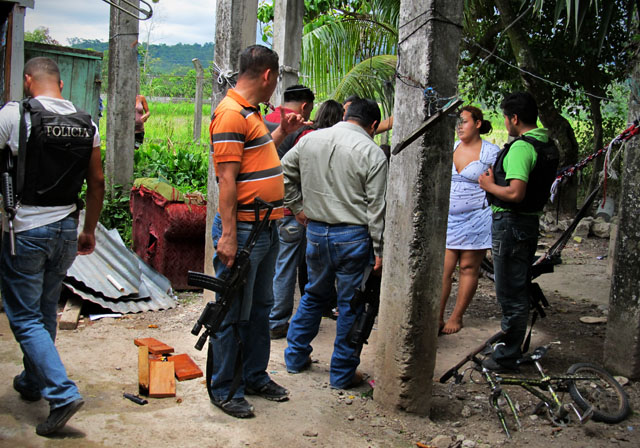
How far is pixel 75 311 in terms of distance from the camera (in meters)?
5.68

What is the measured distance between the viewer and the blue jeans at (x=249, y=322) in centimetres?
388

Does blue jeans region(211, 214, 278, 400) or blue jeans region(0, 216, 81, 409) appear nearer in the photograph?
blue jeans region(0, 216, 81, 409)

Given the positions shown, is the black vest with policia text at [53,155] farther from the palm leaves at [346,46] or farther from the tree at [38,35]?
the tree at [38,35]

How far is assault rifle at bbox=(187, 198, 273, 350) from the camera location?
3748 millimetres

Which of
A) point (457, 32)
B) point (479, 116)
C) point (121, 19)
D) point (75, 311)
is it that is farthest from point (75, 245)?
point (121, 19)

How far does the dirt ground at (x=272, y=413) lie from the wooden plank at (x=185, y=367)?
92mm

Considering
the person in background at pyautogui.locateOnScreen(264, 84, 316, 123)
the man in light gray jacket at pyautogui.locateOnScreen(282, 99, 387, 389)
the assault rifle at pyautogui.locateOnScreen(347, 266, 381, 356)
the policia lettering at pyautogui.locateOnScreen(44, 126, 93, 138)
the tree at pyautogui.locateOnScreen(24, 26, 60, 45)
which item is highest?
the tree at pyautogui.locateOnScreen(24, 26, 60, 45)

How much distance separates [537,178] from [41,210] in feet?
11.1

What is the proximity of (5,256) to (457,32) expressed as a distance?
289cm

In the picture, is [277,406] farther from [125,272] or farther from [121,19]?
[121,19]

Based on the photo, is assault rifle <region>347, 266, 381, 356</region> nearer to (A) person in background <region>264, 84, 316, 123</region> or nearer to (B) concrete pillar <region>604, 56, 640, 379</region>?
(A) person in background <region>264, 84, 316, 123</region>

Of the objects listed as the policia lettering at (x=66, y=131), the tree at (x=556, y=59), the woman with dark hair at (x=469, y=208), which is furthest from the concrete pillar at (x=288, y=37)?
the tree at (x=556, y=59)

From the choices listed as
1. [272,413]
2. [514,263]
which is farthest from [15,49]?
[514,263]

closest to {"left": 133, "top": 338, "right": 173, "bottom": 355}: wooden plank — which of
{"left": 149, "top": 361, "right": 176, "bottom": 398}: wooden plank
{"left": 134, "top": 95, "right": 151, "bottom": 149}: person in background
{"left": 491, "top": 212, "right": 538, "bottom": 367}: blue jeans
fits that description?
{"left": 149, "top": 361, "right": 176, "bottom": 398}: wooden plank
